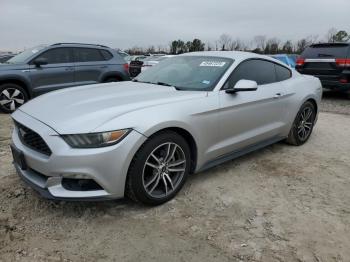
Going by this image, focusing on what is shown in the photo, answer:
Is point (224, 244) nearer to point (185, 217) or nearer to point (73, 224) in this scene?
point (185, 217)

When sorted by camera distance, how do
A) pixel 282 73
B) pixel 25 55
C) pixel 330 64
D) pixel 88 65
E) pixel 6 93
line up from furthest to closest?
pixel 330 64 → pixel 88 65 → pixel 25 55 → pixel 6 93 → pixel 282 73

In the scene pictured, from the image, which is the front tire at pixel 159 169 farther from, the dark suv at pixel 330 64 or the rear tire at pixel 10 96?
the dark suv at pixel 330 64

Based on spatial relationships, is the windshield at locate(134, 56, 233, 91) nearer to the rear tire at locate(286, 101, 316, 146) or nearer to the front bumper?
the front bumper

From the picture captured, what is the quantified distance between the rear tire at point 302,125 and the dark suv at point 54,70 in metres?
4.93

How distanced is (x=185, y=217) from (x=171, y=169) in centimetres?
50

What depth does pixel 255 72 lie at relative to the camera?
449cm

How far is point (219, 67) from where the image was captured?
4.09m

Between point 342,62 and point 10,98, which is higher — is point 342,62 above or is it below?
above

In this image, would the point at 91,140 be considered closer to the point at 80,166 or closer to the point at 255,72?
the point at 80,166

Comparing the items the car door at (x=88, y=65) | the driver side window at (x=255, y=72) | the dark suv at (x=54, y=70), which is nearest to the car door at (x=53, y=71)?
the dark suv at (x=54, y=70)

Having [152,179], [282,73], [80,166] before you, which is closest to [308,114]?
[282,73]

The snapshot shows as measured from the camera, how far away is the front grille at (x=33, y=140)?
9.70 ft

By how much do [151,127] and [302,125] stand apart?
10.5ft

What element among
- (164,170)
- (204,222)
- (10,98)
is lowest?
(204,222)
